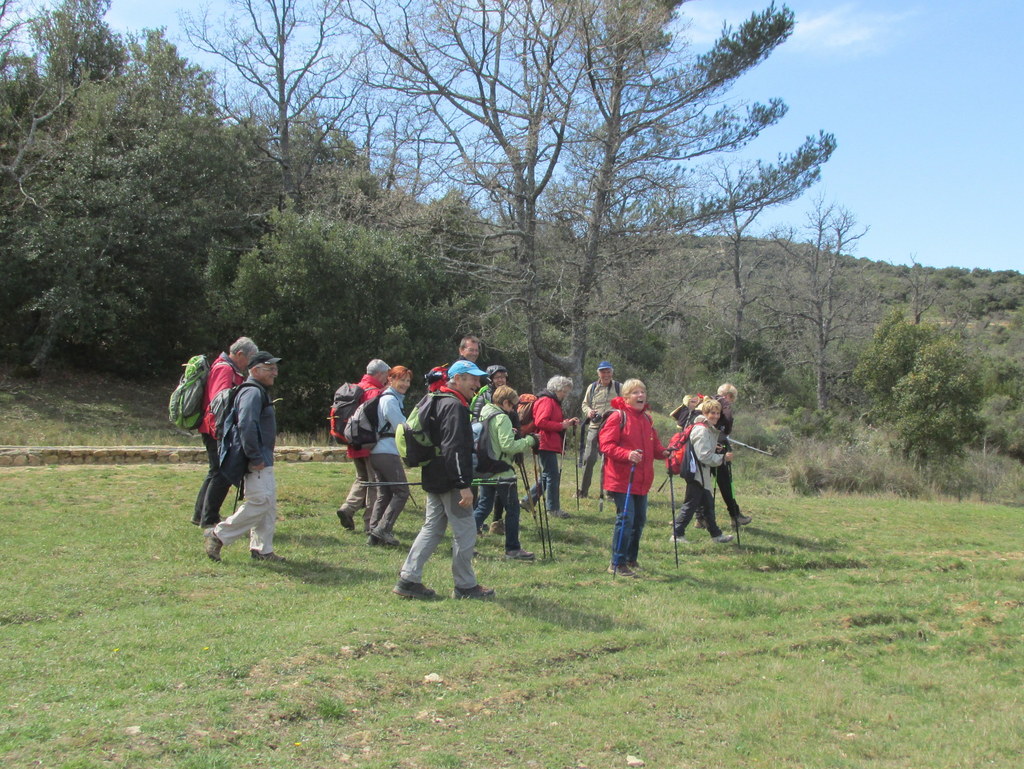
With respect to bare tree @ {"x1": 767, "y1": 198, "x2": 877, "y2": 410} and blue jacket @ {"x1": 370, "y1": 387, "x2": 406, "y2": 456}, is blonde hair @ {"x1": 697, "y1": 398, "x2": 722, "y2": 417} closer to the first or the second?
blue jacket @ {"x1": 370, "y1": 387, "x2": 406, "y2": 456}

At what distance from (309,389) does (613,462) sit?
1684cm

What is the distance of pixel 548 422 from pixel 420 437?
3.61 m

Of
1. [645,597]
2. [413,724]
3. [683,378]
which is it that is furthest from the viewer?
[683,378]

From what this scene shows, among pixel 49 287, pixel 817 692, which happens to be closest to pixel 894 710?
pixel 817 692

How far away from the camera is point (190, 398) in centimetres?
884

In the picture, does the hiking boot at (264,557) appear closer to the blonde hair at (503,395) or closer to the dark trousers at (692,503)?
the blonde hair at (503,395)

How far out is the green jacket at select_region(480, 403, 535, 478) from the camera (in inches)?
300

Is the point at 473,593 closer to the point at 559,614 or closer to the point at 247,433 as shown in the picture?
the point at 559,614

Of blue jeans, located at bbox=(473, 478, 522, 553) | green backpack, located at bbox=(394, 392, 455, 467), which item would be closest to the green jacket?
blue jeans, located at bbox=(473, 478, 522, 553)

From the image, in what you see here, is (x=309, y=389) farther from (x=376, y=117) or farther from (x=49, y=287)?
(x=376, y=117)

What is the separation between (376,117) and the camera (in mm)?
36188

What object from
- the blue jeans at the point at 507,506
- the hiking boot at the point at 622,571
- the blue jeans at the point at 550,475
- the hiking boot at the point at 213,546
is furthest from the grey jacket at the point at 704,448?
the hiking boot at the point at 213,546

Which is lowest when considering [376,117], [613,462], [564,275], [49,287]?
[613,462]

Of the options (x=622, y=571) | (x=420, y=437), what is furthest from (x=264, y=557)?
(x=622, y=571)
